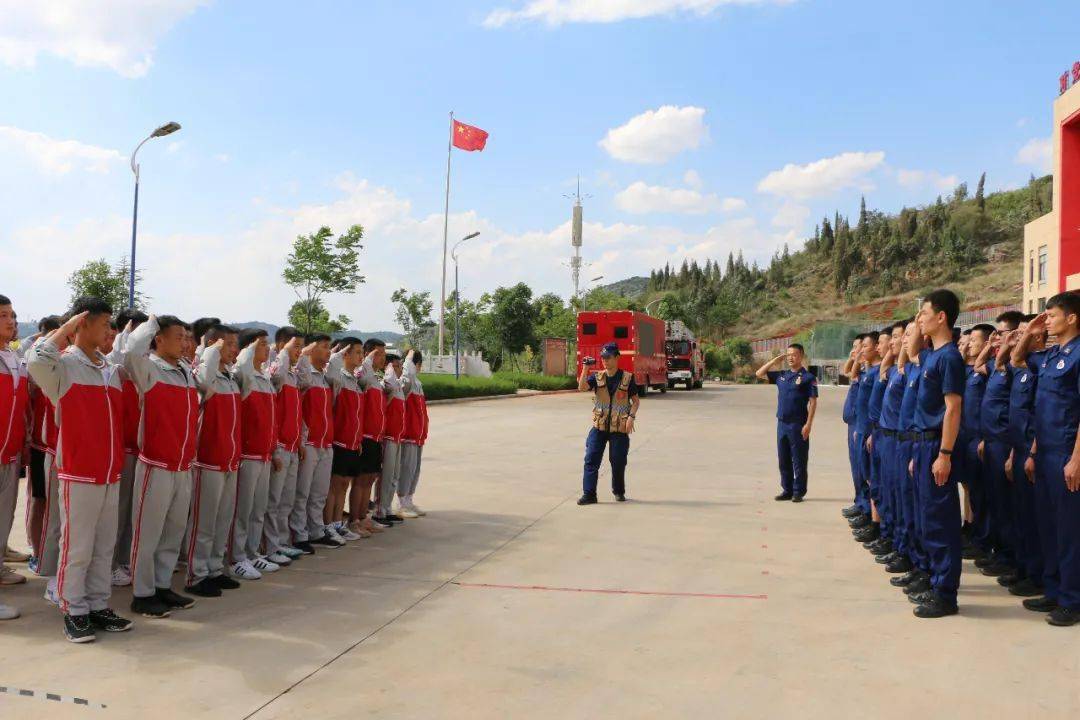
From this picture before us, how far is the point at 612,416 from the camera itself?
9.27 meters

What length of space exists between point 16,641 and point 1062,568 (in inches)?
228

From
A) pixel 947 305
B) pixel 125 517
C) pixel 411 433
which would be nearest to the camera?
pixel 947 305

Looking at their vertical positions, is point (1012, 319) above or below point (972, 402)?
above

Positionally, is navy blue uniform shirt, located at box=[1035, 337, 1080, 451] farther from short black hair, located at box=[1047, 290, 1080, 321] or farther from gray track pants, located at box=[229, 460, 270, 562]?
gray track pants, located at box=[229, 460, 270, 562]

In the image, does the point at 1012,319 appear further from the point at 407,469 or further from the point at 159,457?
the point at 159,457

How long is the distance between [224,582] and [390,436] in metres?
2.34

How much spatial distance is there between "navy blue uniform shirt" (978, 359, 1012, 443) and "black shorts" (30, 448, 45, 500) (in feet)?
22.0

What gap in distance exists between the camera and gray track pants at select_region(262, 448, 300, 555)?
6.22m

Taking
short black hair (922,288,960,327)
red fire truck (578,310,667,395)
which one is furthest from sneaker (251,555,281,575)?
red fire truck (578,310,667,395)

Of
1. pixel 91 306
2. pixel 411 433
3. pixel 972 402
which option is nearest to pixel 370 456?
pixel 411 433

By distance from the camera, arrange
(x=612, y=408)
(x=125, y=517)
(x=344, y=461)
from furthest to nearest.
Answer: (x=612, y=408) → (x=344, y=461) → (x=125, y=517)

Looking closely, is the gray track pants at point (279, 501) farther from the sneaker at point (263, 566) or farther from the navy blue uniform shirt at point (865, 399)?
A: the navy blue uniform shirt at point (865, 399)

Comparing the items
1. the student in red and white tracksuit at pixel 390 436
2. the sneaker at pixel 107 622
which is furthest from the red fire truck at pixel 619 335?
the sneaker at pixel 107 622

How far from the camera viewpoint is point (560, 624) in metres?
4.80
